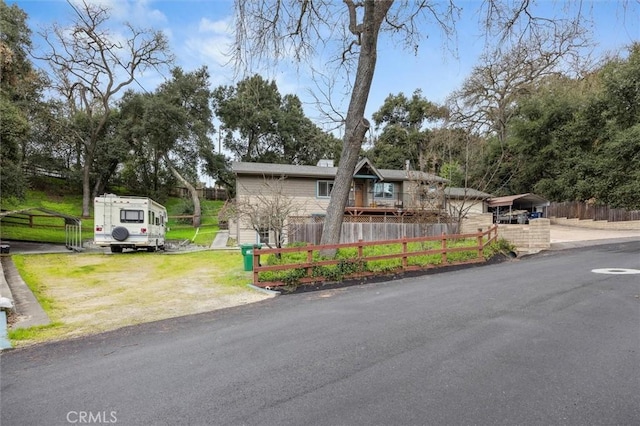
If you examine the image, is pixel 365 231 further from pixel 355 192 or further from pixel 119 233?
pixel 119 233

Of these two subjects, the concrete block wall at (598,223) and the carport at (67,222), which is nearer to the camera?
the carport at (67,222)

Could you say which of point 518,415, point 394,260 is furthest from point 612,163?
point 518,415

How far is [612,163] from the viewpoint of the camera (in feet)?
79.6

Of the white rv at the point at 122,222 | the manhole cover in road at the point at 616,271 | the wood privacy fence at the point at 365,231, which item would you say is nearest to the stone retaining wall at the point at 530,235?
the wood privacy fence at the point at 365,231

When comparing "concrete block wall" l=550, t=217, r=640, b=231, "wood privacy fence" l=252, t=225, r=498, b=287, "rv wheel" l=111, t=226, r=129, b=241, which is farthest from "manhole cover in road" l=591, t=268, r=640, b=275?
"concrete block wall" l=550, t=217, r=640, b=231

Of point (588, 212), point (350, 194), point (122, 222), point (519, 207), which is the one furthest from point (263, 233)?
point (519, 207)

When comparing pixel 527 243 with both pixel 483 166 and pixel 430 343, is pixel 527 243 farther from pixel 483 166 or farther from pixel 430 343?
pixel 483 166

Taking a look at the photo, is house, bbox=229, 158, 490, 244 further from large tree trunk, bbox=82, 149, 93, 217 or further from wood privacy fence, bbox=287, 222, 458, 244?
large tree trunk, bbox=82, 149, 93, 217

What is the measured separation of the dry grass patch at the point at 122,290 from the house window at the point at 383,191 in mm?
13014

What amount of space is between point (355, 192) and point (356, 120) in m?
13.4

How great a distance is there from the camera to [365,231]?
619 inches

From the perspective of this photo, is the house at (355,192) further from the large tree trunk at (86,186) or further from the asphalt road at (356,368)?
the large tree trunk at (86,186)

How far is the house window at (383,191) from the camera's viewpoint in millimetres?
24359

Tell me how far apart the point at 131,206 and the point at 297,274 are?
1228 cm
